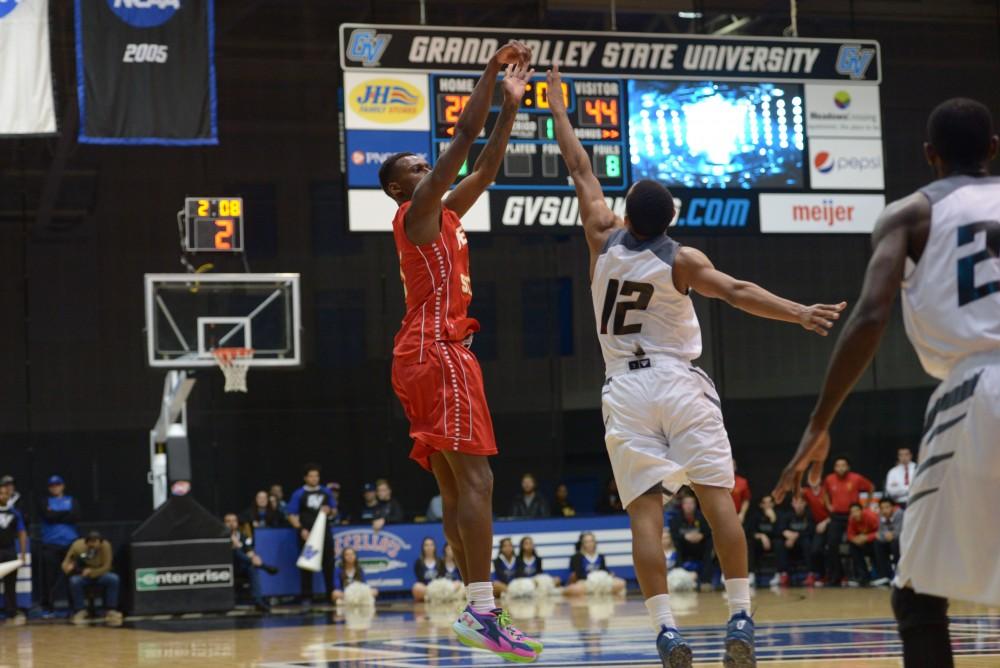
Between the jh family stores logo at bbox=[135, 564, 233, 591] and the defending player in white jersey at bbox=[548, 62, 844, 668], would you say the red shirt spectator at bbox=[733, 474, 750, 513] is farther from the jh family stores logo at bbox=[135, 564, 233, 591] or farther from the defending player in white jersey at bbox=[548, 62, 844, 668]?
the defending player in white jersey at bbox=[548, 62, 844, 668]

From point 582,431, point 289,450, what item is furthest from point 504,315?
point 289,450

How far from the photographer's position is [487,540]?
6281mm

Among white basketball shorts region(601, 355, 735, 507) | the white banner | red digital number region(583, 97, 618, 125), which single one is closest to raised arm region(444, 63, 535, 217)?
white basketball shorts region(601, 355, 735, 507)

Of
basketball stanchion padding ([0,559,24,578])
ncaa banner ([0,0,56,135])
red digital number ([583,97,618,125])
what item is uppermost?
ncaa banner ([0,0,56,135])

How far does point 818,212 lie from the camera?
585 inches

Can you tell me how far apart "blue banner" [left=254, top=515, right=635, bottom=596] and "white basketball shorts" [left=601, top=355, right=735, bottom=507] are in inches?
483

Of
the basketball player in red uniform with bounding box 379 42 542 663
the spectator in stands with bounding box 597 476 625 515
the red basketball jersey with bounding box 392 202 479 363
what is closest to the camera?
the basketball player in red uniform with bounding box 379 42 542 663

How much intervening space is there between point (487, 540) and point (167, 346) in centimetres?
981

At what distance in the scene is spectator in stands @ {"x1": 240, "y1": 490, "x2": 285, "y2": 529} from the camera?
706 inches

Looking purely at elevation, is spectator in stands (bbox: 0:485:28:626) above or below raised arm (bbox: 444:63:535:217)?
below

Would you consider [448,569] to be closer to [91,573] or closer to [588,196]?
[91,573]

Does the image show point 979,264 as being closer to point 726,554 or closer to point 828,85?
point 726,554

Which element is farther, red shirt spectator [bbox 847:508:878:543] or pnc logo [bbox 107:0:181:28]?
red shirt spectator [bbox 847:508:878:543]

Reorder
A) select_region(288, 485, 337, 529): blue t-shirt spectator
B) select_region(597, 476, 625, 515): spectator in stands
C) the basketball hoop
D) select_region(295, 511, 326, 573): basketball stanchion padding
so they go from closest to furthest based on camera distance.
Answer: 1. the basketball hoop
2. select_region(295, 511, 326, 573): basketball stanchion padding
3. select_region(288, 485, 337, 529): blue t-shirt spectator
4. select_region(597, 476, 625, 515): spectator in stands
